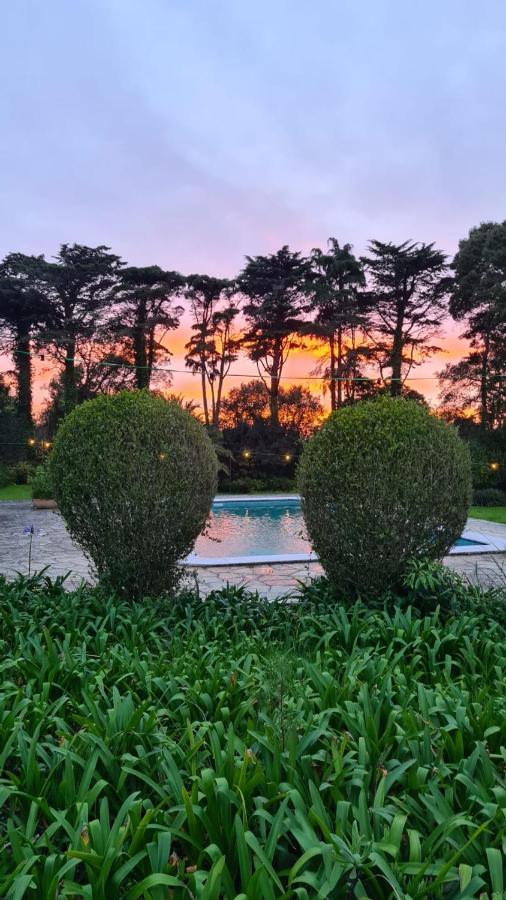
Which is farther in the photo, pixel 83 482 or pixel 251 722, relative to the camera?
pixel 83 482

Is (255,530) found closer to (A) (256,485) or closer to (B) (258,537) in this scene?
(B) (258,537)

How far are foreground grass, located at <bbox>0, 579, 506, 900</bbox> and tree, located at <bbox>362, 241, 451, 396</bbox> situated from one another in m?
23.5

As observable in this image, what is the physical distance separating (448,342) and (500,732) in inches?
1007

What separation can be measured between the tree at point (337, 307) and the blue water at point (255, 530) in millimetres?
10072

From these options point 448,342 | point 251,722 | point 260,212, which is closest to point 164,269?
point 260,212

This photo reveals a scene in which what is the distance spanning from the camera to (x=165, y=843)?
5.29ft

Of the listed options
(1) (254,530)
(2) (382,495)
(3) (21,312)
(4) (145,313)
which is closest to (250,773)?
(2) (382,495)

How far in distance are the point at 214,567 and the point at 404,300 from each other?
2145cm

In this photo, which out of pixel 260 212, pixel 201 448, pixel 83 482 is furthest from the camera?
pixel 260 212

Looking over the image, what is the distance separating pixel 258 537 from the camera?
11.5 m

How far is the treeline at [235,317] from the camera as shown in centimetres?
2530

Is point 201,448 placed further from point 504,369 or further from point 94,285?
point 94,285

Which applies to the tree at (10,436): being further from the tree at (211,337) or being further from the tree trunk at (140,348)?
the tree at (211,337)

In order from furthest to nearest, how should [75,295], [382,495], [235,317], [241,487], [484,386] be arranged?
1. [75,295]
2. [235,317]
3. [484,386]
4. [241,487]
5. [382,495]
